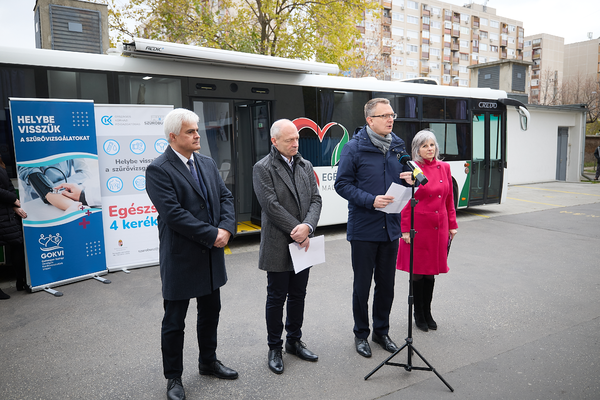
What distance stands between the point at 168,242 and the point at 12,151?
382 centimetres

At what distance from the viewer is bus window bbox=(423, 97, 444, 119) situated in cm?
905

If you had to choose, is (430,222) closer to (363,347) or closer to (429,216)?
(429,216)

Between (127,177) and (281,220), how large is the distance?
375cm

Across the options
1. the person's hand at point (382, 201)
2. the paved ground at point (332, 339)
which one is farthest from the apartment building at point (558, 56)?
the person's hand at point (382, 201)

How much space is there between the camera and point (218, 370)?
10.3 feet

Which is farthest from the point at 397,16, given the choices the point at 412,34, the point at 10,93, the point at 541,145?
the point at 10,93

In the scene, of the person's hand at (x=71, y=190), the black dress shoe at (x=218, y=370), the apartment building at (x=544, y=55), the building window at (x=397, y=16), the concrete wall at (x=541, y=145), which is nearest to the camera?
the black dress shoe at (x=218, y=370)

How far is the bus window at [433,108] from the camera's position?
9055 mm

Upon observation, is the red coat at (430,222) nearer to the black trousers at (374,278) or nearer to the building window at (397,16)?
the black trousers at (374,278)

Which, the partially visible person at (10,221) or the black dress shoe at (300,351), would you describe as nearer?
the black dress shoe at (300,351)

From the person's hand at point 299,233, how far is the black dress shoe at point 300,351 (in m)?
0.93

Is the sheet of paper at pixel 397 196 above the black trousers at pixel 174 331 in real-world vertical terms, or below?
above

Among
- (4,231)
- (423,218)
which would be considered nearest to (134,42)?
(4,231)

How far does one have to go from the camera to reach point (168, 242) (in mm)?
2832
